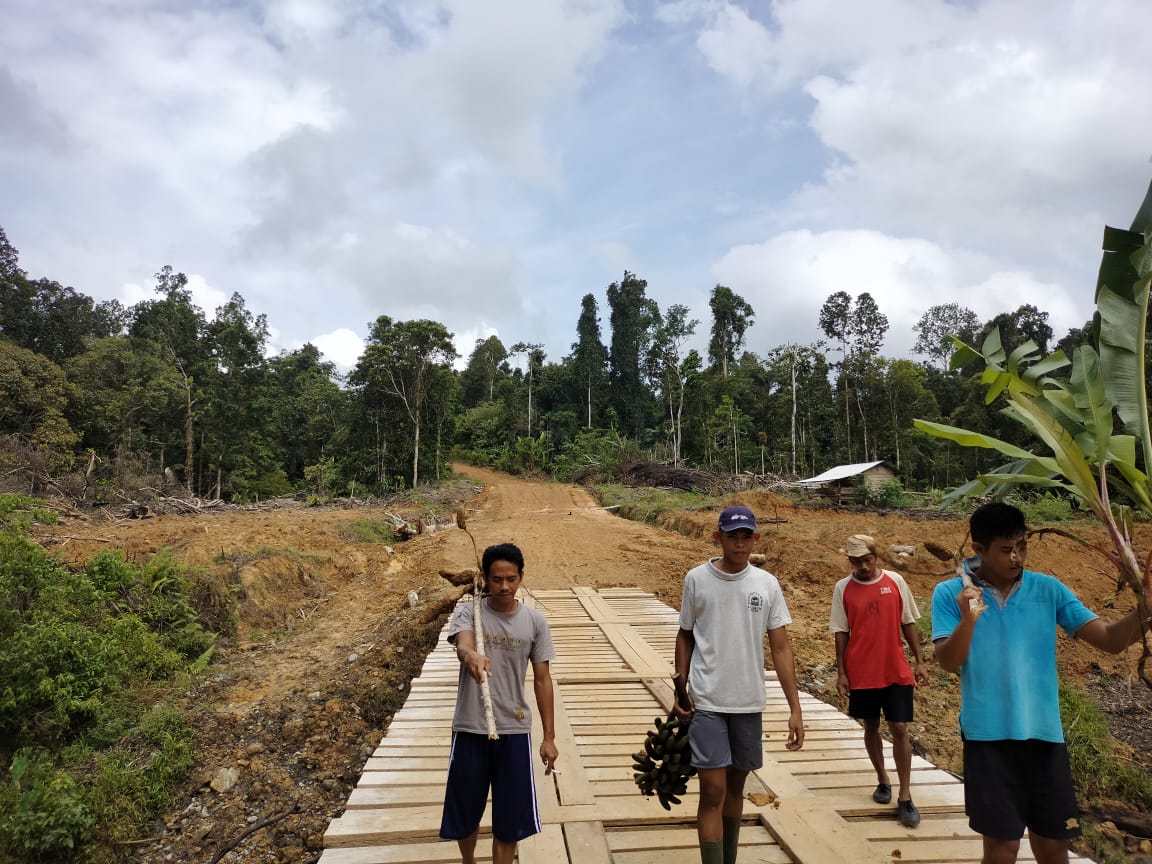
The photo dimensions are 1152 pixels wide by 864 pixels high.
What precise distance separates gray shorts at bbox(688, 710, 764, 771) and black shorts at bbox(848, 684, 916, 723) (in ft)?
3.30

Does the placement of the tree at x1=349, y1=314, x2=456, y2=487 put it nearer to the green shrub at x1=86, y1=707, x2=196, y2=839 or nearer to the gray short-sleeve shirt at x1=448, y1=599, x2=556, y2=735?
the green shrub at x1=86, y1=707, x2=196, y2=839

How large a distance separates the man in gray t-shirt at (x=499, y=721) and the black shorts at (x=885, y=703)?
1647 mm

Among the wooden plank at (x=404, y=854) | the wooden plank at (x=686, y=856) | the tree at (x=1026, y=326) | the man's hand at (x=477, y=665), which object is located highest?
the tree at (x=1026, y=326)

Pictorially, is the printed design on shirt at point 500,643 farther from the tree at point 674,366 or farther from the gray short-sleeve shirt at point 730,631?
the tree at point 674,366

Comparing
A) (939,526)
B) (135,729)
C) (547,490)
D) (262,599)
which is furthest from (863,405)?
(135,729)

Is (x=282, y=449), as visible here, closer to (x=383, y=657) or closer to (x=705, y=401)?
(x=705, y=401)

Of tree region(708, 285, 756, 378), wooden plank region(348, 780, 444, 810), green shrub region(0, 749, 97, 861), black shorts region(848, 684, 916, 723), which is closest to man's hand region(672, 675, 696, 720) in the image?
black shorts region(848, 684, 916, 723)

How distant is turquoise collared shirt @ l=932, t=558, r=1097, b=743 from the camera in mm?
2057

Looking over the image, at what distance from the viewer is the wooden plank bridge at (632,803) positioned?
107 inches

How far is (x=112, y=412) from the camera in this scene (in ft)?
68.0

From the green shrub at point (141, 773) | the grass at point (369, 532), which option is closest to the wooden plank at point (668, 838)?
the green shrub at point (141, 773)

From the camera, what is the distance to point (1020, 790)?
6.84ft

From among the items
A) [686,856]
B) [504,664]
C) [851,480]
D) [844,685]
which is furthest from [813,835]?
[851,480]

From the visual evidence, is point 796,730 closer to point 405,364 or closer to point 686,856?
point 686,856
